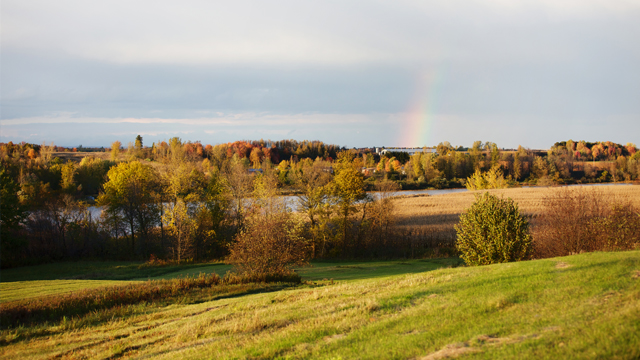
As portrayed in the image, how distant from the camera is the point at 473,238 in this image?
18.8 metres

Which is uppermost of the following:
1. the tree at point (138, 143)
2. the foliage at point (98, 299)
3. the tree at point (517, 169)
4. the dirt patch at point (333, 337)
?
the tree at point (138, 143)

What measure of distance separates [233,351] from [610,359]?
6484mm

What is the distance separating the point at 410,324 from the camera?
790cm

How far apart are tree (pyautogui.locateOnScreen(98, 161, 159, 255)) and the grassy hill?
38252 mm

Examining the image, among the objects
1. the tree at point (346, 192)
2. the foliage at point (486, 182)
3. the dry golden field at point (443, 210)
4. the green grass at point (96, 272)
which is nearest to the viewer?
the green grass at point (96, 272)

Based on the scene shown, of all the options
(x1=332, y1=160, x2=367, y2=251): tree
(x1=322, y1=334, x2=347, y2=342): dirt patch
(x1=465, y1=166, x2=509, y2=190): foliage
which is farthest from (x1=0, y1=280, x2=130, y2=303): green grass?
(x1=465, y1=166, x2=509, y2=190): foliage

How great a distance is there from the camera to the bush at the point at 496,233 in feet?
58.1

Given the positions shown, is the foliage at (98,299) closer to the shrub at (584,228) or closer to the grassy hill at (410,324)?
the grassy hill at (410,324)

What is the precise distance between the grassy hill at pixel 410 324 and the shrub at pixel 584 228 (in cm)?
1473

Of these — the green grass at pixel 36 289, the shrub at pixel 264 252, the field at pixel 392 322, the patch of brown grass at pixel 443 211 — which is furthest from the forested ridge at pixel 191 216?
the field at pixel 392 322

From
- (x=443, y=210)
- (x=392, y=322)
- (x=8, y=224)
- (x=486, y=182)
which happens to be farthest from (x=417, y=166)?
(x=392, y=322)

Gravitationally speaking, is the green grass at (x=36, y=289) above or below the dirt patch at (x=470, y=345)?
below

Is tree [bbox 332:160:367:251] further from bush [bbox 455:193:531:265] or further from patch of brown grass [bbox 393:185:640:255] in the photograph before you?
bush [bbox 455:193:531:265]

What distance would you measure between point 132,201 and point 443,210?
49.7 metres
